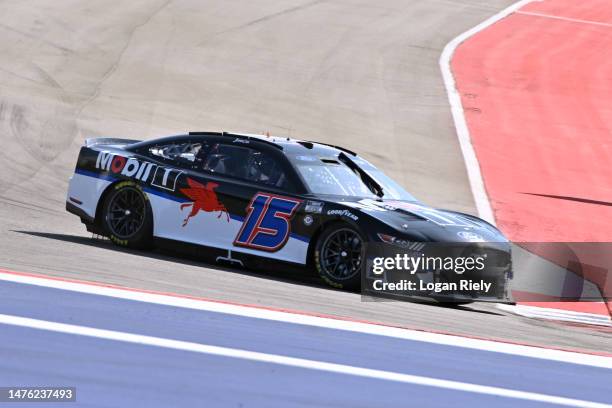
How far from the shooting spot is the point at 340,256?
1030cm

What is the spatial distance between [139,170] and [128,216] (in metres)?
0.46

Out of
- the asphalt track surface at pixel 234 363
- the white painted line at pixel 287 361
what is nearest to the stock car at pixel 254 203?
the asphalt track surface at pixel 234 363

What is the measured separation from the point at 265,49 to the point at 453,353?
1942 centimetres

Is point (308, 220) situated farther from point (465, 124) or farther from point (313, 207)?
point (465, 124)

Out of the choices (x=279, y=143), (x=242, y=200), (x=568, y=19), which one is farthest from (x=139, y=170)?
(x=568, y=19)

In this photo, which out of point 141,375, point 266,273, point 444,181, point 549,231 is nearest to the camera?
point 141,375

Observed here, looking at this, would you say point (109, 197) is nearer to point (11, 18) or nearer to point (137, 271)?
point (137, 271)

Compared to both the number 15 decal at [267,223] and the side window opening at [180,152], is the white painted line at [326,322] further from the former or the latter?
the side window opening at [180,152]

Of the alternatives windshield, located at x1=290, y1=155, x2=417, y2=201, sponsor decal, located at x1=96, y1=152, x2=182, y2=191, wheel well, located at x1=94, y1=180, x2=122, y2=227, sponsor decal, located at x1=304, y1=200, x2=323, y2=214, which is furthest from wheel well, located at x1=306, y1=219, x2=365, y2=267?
wheel well, located at x1=94, y1=180, x2=122, y2=227

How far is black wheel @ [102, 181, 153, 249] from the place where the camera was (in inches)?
446

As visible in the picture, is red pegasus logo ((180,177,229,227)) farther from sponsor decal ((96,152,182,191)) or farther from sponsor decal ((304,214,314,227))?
sponsor decal ((304,214,314,227))

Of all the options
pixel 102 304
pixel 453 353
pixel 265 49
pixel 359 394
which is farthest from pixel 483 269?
pixel 265 49

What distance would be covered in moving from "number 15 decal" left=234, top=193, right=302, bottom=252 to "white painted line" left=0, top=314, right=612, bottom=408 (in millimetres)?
4305

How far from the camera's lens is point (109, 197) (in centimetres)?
1164
